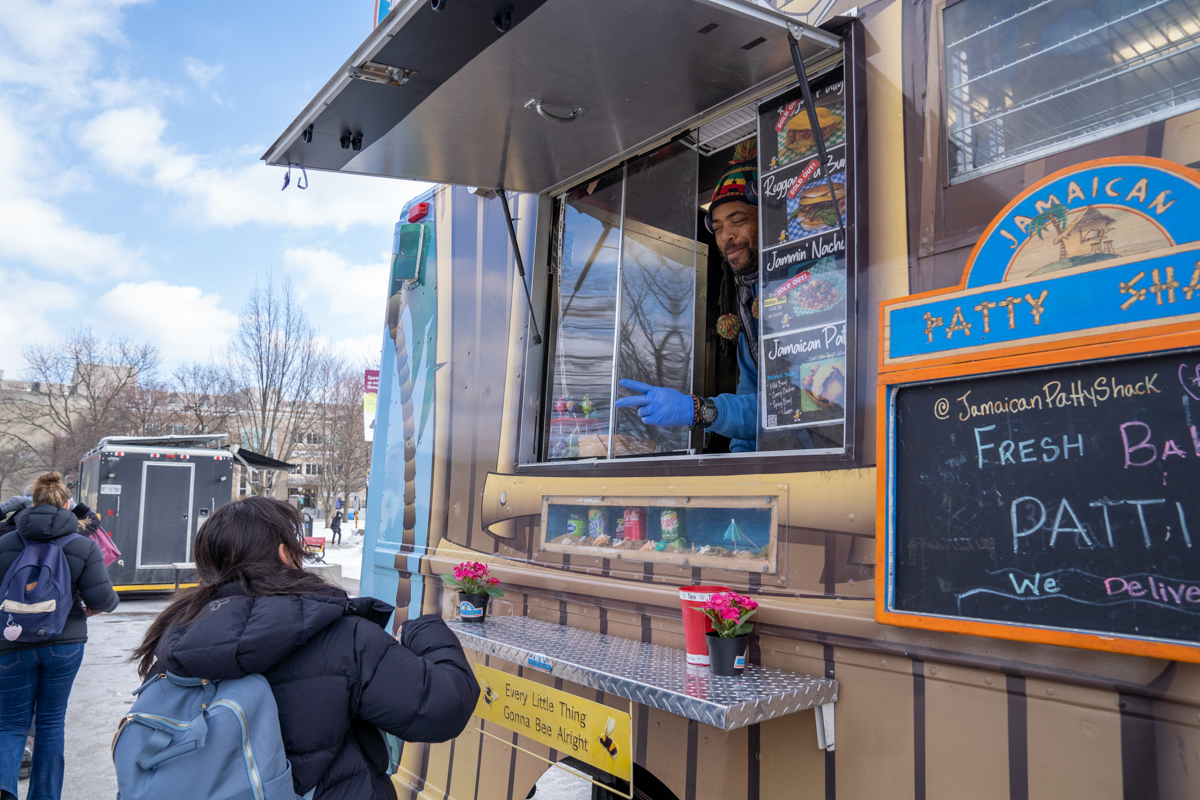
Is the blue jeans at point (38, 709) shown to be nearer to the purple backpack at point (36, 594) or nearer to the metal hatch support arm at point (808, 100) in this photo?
the purple backpack at point (36, 594)

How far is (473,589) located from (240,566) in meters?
1.22

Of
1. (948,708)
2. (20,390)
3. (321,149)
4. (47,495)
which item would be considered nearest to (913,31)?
(948,708)

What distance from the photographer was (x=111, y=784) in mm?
4945

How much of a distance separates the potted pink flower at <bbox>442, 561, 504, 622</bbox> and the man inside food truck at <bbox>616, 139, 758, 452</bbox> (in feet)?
2.97

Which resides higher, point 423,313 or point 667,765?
point 423,313

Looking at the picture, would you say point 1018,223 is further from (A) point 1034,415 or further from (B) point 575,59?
(B) point 575,59

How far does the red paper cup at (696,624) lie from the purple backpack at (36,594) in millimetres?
3613

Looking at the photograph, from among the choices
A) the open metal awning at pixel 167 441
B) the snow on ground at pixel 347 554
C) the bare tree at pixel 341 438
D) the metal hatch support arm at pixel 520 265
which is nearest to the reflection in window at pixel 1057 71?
the metal hatch support arm at pixel 520 265

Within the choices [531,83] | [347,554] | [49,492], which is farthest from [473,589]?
[347,554]

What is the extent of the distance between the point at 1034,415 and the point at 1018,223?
17.0 inches

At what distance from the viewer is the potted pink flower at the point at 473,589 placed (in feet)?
9.87

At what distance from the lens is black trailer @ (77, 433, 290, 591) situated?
12.0m

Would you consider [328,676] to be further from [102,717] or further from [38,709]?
[102,717]

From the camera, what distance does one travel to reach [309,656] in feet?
5.93
